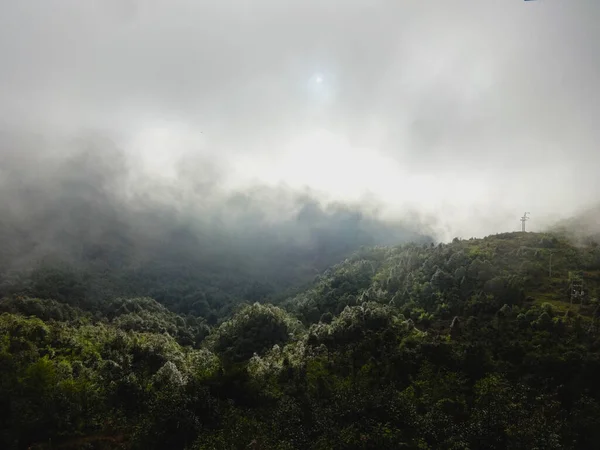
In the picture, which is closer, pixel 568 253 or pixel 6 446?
pixel 6 446

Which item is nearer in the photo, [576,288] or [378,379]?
[378,379]

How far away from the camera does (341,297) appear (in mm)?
187875

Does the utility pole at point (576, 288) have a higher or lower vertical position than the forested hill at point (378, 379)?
higher

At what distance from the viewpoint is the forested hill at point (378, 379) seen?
227 feet

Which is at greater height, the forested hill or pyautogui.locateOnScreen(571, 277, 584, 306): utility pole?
pyautogui.locateOnScreen(571, 277, 584, 306): utility pole

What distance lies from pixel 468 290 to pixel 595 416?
60334mm

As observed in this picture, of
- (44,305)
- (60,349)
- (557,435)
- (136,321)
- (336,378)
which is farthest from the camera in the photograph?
(136,321)

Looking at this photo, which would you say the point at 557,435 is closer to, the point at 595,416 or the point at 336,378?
the point at 595,416

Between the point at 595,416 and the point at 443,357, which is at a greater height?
the point at 443,357

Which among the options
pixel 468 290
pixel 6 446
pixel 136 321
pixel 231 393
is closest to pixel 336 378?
pixel 231 393

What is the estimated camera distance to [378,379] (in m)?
89.4

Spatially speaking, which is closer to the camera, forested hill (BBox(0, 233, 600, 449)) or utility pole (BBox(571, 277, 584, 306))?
forested hill (BBox(0, 233, 600, 449))

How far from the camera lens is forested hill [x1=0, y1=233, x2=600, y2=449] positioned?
6919 centimetres

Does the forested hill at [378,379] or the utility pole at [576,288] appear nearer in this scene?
the forested hill at [378,379]
